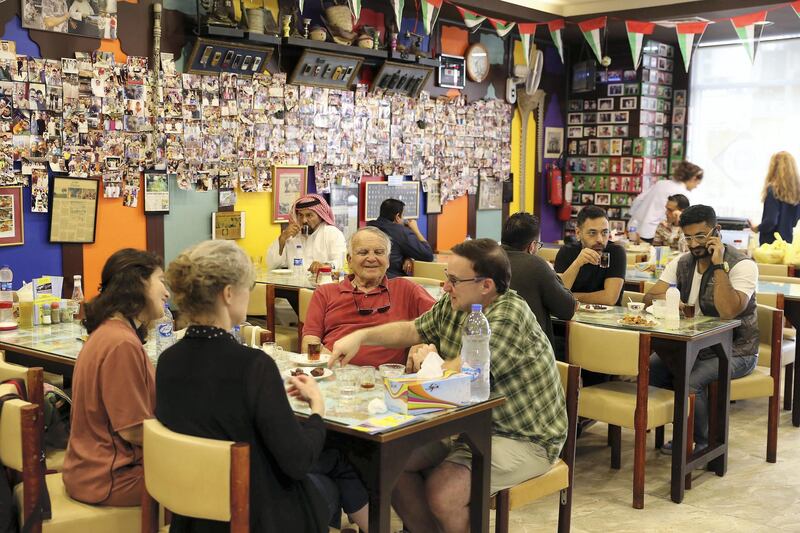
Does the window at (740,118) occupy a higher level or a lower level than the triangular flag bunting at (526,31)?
lower

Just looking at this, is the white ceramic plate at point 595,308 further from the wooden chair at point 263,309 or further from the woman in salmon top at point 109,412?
the woman in salmon top at point 109,412

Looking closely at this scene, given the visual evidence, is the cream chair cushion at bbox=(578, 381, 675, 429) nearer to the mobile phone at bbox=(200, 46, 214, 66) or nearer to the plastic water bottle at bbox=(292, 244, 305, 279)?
the plastic water bottle at bbox=(292, 244, 305, 279)

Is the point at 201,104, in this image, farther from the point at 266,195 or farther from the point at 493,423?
the point at 493,423

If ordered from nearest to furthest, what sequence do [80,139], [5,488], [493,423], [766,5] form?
1. [5,488]
2. [493,423]
3. [80,139]
4. [766,5]

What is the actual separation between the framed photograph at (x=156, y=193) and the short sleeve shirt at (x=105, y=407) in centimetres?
397

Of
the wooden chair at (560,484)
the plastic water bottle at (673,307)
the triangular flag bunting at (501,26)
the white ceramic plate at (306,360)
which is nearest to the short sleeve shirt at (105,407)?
the white ceramic plate at (306,360)

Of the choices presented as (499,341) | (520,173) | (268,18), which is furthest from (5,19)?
(520,173)

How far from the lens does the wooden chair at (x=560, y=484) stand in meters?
3.33

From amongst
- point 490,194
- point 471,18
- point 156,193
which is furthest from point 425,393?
point 490,194

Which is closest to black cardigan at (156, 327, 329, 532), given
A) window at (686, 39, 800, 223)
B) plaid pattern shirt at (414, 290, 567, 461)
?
plaid pattern shirt at (414, 290, 567, 461)

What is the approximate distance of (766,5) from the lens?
8484 mm

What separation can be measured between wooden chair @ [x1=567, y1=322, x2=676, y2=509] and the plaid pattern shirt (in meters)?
1.00

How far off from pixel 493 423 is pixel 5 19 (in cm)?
444

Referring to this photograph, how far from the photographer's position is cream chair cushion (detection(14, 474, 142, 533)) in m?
2.82
